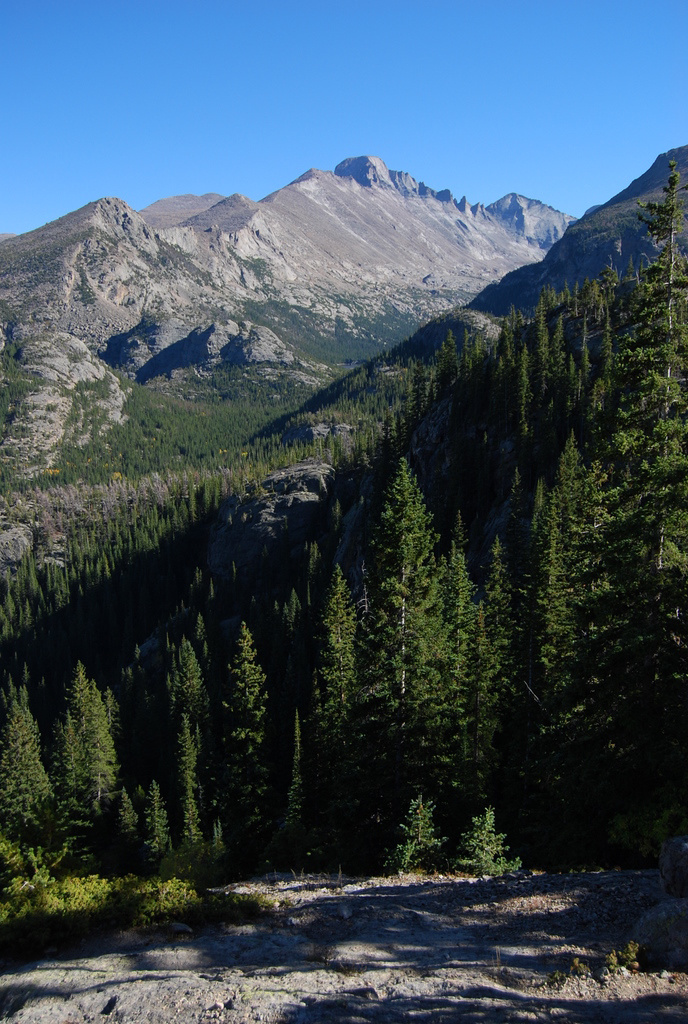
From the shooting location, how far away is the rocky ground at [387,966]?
8117 mm

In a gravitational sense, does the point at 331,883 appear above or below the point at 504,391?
below

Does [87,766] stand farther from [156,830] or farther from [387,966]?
[387,966]

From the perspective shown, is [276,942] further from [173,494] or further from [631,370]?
[173,494]

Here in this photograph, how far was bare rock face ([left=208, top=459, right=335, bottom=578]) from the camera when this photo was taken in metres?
128

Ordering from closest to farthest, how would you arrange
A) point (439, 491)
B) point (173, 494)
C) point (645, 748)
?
point (645, 748), point (439, 491), point (173, 494)

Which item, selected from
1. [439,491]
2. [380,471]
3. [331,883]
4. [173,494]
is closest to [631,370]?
[331,883]

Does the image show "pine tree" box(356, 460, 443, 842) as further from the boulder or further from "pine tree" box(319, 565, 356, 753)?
the boulder

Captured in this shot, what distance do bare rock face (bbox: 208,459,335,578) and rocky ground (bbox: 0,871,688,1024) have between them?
361 ft

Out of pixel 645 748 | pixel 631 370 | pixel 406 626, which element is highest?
pixel 631 370

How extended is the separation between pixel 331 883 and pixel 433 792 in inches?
248

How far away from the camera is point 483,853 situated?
50.3ft

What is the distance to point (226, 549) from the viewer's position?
5217 inches

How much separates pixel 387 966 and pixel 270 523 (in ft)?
399

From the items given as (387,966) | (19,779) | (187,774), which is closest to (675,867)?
(387,966)
